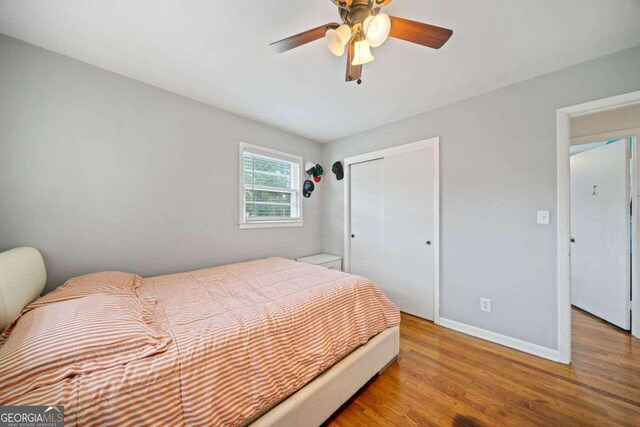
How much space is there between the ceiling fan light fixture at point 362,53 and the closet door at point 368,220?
1995 mm

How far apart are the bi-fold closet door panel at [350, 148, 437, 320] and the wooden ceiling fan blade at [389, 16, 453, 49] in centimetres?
162

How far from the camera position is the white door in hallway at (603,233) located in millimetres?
2371

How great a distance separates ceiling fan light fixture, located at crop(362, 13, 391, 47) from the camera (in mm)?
1041

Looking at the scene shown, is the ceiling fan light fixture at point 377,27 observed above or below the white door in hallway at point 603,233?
above

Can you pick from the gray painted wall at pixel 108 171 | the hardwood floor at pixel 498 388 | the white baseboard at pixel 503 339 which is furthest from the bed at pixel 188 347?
the white baseboard at pixel 503 339

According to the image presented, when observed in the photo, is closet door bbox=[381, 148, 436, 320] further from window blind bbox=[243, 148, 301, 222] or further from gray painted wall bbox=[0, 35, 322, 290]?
gray painted wall bbox=[0, 35, 322, 290]

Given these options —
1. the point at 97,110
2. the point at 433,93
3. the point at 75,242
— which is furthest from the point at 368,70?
the point at 75,242

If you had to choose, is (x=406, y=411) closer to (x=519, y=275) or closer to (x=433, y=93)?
(x=519, y=275)

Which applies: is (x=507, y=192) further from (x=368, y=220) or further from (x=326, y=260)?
(x=326, y=260)

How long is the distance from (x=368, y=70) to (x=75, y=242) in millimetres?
2778

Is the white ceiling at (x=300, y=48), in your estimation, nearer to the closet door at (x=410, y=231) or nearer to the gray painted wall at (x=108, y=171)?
the gray painted wall at (x=108, y=171)

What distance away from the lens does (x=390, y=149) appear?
2.97 metres

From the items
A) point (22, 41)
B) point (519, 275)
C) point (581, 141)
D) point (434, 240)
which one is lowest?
point (519, 275)

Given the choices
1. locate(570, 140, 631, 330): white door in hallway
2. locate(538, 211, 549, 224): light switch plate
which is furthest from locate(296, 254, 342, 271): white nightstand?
locate(570, 140, 631, 330): white door in hallway
